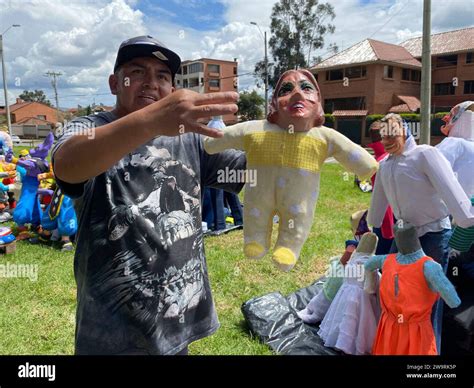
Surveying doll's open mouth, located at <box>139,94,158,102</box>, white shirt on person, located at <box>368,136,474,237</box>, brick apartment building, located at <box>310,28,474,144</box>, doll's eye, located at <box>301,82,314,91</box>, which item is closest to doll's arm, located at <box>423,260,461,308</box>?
white shirt on person, located at <box>368,136,474,237</box>

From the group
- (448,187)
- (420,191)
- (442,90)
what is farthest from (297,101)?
(442,90)

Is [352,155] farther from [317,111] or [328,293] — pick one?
[328,293]

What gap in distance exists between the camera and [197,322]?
1177mm

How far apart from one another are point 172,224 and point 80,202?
244 millimetres

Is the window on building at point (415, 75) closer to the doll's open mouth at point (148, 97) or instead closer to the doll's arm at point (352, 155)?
the doll's arm at point (352, 155)

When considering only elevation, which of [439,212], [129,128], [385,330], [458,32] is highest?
[458,32]

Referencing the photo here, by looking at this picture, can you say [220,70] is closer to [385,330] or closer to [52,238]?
[385,330]

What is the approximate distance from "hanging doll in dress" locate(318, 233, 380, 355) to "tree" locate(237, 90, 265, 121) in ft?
3.54

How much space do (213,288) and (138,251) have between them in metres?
1.83

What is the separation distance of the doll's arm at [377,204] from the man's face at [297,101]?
705 mm

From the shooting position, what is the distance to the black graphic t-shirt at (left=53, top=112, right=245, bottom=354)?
1.04 m

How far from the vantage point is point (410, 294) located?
173 centimetres

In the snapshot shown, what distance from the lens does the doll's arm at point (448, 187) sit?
1.38 m

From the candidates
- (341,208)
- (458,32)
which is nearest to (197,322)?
(458,32)
